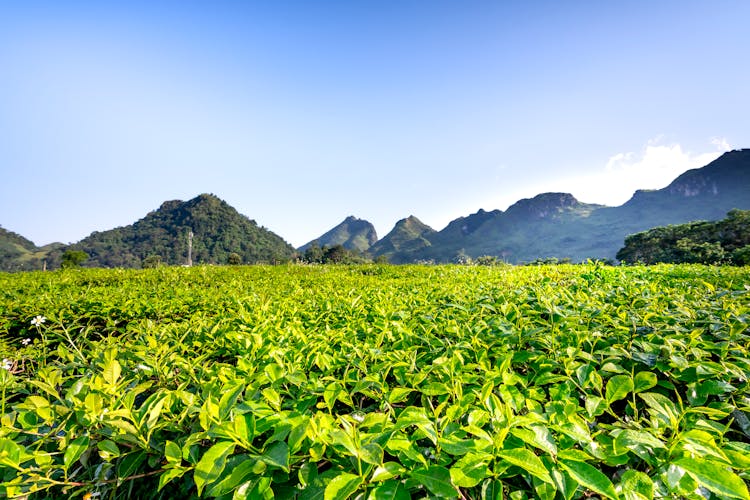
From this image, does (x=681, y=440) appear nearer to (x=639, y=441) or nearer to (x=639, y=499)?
(x=639, y=441)

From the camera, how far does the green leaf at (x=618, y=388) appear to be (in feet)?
3.33

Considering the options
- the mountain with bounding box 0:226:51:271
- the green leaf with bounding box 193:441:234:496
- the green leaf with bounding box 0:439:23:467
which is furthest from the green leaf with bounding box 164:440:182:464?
the mountain with bounding box 0:226:51:271

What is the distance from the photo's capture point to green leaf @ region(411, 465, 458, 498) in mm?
698

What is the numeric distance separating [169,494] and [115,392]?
38 cm

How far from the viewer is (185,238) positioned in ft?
307

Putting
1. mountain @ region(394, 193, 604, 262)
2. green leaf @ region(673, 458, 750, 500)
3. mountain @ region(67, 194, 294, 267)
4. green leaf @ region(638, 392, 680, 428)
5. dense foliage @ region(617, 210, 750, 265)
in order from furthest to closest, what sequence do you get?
mountain @ region(394, 193, 604, 262)
mountain @ region(67, 194, 294, 267)
dense foliage @ region(617, 210, 750, 265)
green leaf @ region(638, 392, 680, 428)
green leaf @ region(673, 458, 750, 500)

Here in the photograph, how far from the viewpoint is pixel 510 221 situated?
6964 inches

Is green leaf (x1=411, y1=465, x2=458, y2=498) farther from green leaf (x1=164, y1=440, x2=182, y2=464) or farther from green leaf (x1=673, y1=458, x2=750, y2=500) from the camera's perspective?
green leaf (x1=164, y1=440, x2=182, y2=464)

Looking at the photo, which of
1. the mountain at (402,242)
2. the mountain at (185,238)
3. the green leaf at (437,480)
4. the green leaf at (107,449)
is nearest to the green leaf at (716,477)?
the green leaf at (437,480)

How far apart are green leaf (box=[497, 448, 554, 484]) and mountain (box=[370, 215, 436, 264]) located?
144568mm

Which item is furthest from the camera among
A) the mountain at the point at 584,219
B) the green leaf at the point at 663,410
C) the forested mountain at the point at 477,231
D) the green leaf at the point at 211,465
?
the mountain at the point at 584,219

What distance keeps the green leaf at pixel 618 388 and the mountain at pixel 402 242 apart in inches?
5678

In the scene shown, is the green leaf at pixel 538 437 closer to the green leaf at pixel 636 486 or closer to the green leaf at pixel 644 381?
the green leaf at pixel 636 486

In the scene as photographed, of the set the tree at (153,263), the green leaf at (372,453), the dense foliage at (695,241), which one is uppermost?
the tree at (153,263)
